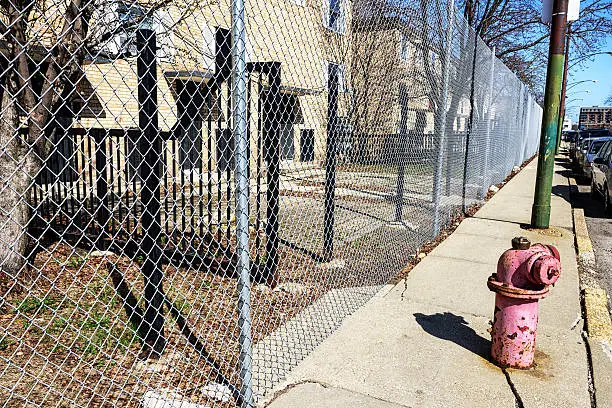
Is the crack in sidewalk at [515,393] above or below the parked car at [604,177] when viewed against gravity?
below

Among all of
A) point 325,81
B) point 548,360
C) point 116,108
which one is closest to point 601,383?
point 548,360

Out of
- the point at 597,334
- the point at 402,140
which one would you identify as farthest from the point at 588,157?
the point at 597,334

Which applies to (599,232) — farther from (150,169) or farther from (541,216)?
(150,169)

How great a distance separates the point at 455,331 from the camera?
3.99 m

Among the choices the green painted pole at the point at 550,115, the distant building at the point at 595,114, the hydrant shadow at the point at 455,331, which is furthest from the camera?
the distant building at the point at 595,114

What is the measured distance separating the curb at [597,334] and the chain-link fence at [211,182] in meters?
1.86

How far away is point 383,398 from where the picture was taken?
2.99 metres

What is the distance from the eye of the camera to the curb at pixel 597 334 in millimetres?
3162

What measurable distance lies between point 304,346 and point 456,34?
208 inches

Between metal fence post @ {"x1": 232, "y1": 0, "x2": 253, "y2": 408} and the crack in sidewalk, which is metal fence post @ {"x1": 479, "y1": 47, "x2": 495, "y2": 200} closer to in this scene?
the crack in sidewalk

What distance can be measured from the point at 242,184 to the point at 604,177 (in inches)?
437

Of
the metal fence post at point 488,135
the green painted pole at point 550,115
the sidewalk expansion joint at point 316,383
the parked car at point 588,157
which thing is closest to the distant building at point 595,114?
the parked car at point 588,157

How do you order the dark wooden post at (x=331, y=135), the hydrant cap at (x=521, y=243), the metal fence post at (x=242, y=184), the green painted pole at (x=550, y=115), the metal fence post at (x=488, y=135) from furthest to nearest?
the metal fence post at (x=488, y=135) → the green painted pole at (x=550, y=115) → the dark wooden post at (x=331, y=135) → the hydrant cap at (x=521, y=243) → the metal fence post at (x=242, y=184)

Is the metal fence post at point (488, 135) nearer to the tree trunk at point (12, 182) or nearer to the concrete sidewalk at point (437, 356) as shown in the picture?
the concrete sidewalk at point (437, 356)
